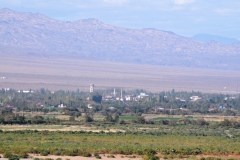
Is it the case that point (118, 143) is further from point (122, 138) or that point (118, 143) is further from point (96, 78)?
point (96, 78)

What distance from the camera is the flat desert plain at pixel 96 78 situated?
146 meters

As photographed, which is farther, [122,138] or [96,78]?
[96,78]

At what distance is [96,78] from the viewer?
165250 mm

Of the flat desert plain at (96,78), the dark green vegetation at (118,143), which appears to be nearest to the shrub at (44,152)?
the dark green vegetation at (118,143)

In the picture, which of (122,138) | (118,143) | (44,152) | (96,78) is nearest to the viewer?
(44,152)

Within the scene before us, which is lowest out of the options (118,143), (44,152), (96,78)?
(118,143)

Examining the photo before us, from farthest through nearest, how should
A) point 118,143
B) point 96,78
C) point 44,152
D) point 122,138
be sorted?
point 96,78 < point 122,138 < point 118,143 < point 44,152

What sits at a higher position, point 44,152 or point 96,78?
point 96,78

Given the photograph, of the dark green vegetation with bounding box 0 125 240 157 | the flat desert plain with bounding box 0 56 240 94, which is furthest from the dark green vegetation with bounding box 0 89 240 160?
the flat desert plain with bounding box 0 56 240 94

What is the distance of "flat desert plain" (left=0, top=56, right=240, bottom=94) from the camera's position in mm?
145875

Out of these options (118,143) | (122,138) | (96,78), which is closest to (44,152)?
(118,143)

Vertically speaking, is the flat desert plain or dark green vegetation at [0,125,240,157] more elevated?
the flat desert plain

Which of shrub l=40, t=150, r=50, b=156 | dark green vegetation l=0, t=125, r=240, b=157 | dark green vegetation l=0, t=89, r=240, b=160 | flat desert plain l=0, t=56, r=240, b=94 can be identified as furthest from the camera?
flat desert plain l=0, t=56, r=240, b=94

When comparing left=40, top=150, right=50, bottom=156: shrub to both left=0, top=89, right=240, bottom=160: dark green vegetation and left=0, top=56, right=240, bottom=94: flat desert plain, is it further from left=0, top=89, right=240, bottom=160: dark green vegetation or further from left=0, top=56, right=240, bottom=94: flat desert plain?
left=0, top=56, right=240, bottom=94: flat desert plain
